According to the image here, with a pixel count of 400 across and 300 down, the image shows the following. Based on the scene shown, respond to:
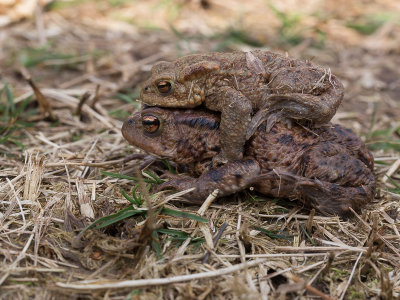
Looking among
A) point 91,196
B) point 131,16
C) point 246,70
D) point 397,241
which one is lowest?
point 131,16

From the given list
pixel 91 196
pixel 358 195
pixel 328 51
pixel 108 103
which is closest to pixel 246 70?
pixel 358 195

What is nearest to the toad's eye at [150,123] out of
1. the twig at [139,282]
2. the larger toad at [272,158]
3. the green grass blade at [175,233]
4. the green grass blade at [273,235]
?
the larger toad at [272,158]

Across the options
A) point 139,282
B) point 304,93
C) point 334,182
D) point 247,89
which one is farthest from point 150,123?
point 334,182

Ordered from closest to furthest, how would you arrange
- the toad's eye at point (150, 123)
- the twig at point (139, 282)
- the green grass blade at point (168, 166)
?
the twig at point (139, 282) < the toad's eye at point (150, 123) < the green grass blade at point (168, 166)

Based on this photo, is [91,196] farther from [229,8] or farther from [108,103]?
[229,8]

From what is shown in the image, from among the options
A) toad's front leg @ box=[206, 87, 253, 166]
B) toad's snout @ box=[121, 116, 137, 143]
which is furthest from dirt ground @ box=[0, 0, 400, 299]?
toad's front leg @ box=[206, 87, 253, 166]

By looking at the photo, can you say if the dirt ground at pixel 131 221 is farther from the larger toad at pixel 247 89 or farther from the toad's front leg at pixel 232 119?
the larger toad at pixel 247 89
